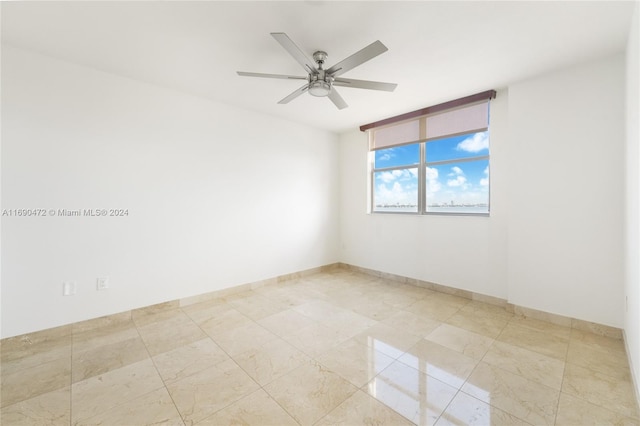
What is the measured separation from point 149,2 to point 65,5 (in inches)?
24.9

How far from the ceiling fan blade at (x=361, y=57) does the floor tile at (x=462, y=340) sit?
253cm

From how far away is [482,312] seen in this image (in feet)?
10.3

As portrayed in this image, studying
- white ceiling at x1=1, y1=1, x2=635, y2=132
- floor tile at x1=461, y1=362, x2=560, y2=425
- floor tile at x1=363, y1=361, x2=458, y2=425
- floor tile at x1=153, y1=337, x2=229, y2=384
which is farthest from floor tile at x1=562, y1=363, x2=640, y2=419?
white ceiling at x1=1, y1=1, x2=635, y2=132

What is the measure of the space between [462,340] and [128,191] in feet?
12.6

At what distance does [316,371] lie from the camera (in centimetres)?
204

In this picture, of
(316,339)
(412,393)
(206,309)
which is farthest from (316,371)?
(206,309)

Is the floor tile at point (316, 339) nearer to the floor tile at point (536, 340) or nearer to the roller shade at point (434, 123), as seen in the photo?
the floor tile at point (536, 340)

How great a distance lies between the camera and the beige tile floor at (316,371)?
63.7 inches

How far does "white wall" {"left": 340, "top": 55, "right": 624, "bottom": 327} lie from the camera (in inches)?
99.3

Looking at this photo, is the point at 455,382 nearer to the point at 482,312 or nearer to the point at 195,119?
the point at 482,312

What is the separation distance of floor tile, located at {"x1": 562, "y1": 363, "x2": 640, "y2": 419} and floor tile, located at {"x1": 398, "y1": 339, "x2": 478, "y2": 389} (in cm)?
60

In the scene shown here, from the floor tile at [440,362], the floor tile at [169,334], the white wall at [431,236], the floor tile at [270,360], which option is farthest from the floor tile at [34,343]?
the white wall at [431,236]

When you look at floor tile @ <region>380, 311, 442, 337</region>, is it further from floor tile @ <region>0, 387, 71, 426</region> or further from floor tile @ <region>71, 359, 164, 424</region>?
floor tile @ <region>0, 387, 71, 426</region>

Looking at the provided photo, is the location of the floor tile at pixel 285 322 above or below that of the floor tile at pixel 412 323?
below
